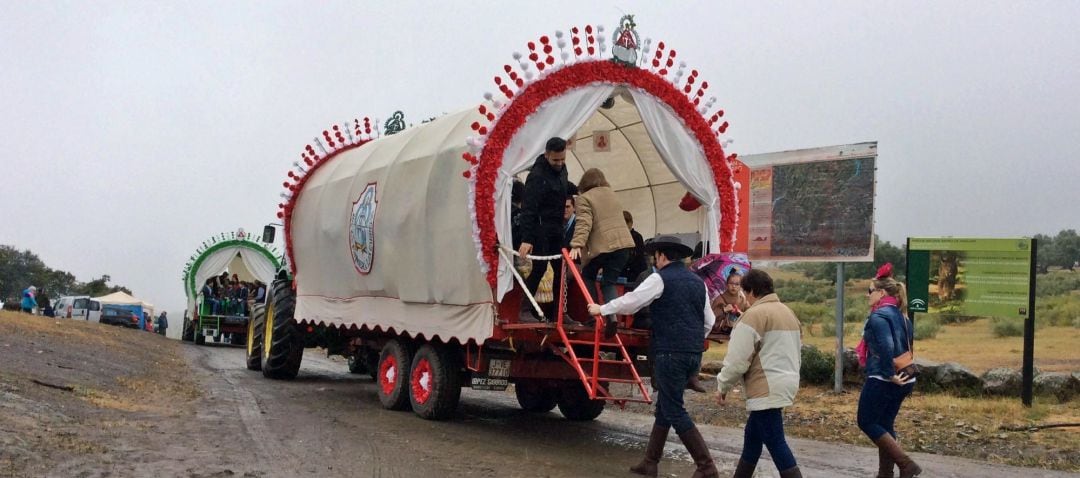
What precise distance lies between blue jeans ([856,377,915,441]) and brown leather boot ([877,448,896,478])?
157 millimetres

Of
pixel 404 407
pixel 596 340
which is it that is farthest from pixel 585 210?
pixel 404 407

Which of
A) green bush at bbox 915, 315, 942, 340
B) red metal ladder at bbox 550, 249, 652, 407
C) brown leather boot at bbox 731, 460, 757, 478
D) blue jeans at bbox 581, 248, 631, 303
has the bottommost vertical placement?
brown leather boot at bbox 731, 460, 757, 478

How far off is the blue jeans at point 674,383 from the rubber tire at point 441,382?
312 centimetres

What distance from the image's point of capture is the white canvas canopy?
8.39 meters

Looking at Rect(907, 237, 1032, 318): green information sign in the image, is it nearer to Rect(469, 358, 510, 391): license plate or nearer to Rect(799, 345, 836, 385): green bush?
Rect(799, 345, 836, 385): green bush

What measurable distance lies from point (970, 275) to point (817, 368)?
2.93 meters

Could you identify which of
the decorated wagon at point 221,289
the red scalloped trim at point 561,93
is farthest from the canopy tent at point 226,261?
the red scalloped trim at point 561,93

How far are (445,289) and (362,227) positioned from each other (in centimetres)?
229

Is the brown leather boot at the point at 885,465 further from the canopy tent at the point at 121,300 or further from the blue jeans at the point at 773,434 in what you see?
the canopy tent at the point at 121,300

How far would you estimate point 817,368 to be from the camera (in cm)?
1383

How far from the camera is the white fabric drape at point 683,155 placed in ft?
29.3

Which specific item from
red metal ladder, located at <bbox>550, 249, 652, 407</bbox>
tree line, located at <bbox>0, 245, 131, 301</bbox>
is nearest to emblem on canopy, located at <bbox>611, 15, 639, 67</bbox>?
red metal ladder, located at <bbox>550, 249, 652, 407</bbox>

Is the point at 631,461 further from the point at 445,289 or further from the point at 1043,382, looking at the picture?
the point at 1043,382

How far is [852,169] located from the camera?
13.0 meters
